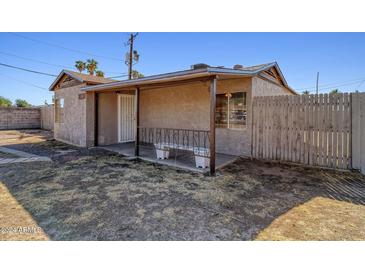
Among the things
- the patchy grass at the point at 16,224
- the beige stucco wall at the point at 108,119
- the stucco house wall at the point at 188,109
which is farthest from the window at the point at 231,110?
the patchy grass at the point at 16,224

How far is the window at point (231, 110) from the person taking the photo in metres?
7.01

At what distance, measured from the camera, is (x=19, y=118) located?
1850 centimetres

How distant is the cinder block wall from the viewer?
57.8ft

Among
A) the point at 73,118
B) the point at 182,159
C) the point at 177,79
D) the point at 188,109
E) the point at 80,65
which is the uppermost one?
the point at 80,65

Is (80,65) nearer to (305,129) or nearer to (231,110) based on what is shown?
(231,110)

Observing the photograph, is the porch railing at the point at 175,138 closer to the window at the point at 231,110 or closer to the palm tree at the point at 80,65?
the window at the point at 231,110

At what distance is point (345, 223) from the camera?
283 centimetres

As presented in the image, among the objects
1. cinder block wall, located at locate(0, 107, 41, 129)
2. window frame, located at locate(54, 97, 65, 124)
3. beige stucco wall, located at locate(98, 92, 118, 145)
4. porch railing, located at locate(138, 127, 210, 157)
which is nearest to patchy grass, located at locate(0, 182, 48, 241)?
porch railing, located at locate(138, 127, 210, 157)

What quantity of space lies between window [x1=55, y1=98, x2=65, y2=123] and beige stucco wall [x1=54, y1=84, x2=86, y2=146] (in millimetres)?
233

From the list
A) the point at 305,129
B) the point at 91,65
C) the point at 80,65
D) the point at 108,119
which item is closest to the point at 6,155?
the point at 108,119

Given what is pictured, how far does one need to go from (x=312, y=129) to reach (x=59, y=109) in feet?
39.7
